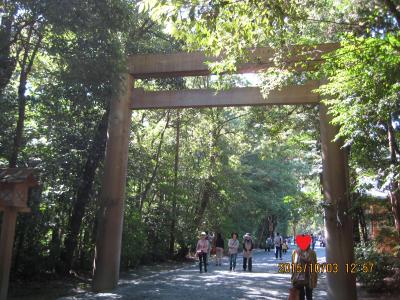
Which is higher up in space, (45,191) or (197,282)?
(45,191)

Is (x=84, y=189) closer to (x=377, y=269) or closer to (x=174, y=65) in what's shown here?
(x=174, y=65)

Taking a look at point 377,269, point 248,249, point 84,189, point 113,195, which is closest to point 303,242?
point 377,269

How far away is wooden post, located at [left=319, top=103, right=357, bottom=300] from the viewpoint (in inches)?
360

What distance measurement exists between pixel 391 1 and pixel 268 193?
2860 centimetres

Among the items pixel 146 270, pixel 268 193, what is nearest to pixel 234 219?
pixel 268 193

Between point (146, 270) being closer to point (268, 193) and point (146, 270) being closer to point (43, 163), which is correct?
point (43, 163)

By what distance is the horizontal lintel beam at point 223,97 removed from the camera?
10.1 m

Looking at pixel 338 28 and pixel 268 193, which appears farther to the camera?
pixel 268 193

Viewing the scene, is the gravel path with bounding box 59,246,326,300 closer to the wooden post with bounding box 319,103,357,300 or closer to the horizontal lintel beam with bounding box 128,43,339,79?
the wooden post with bounding box 319,103,357,300

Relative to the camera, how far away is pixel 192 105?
35.1 ft

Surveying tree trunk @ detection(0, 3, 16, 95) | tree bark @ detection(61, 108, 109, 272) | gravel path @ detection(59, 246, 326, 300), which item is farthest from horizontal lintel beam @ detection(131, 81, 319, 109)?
gravel path @ detection(59, 246, 326, 300)

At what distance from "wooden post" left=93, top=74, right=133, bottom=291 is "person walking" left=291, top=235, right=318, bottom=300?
5217 millimetres

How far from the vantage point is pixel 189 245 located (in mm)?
20906

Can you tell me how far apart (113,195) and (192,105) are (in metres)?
3.04
